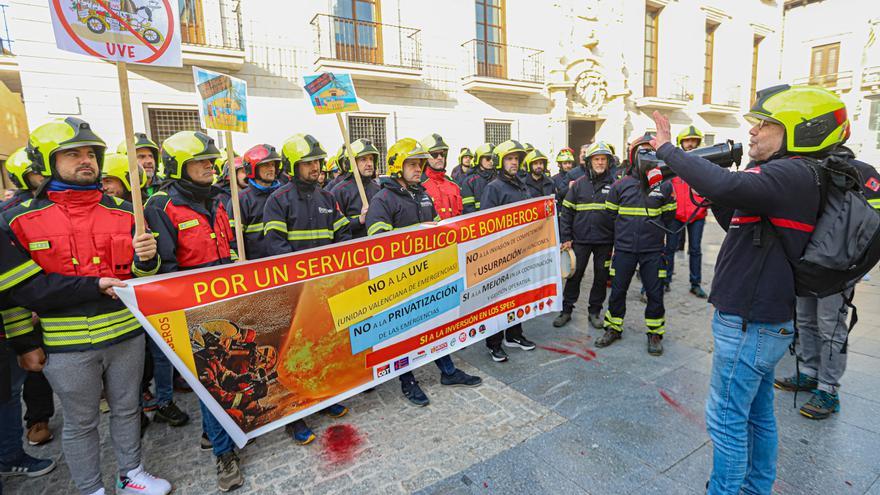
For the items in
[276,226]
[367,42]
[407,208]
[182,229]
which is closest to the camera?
[182,229]

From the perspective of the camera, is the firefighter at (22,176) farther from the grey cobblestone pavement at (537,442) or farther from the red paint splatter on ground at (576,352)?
the red paint splatter on ground at (576,352)

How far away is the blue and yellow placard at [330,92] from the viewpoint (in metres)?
4.03

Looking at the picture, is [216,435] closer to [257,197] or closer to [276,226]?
[276,226]

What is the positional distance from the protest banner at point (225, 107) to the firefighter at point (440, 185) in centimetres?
250

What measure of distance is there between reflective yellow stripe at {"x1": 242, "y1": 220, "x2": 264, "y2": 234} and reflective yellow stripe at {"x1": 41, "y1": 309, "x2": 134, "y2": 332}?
143cm

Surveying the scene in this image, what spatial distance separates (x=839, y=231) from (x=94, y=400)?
3.84 meters

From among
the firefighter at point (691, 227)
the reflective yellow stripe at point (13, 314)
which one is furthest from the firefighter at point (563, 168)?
the reflective yellow stripe at point (13, 314)

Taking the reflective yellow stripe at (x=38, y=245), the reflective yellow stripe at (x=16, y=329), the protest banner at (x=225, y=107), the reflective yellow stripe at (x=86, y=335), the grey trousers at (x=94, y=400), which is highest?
the protest banner at (x=225, y=107)

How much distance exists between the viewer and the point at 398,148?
4.32m

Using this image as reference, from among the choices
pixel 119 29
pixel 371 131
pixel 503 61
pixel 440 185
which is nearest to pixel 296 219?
pixel 119 29

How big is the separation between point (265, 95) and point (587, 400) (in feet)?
36.4

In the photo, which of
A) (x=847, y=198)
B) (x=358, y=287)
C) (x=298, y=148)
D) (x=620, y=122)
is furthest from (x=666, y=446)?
(x=620, y=122)

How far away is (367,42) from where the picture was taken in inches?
518

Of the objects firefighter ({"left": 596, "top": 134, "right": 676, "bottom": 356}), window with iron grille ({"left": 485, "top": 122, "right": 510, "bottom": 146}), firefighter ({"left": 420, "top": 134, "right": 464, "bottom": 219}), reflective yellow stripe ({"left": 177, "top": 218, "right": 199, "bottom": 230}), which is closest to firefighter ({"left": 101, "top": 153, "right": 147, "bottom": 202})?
reflective yellow stripe ({"left": 177, "top": 218, "right": 199, "bottom": 230})
